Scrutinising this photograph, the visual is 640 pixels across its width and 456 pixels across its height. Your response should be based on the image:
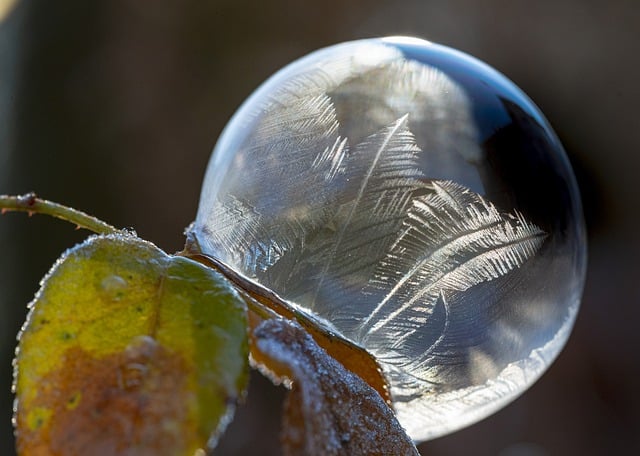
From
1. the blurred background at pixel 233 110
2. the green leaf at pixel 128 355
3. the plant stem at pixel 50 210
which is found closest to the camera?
the green leaf at pixel 128 355

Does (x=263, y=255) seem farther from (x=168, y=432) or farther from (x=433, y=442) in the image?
(x=433, y=442)

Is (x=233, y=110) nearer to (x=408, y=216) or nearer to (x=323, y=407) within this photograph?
(x=408, y=216)

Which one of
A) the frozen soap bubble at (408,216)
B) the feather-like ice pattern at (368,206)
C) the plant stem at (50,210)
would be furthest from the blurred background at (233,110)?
the plant stem at (50,210)

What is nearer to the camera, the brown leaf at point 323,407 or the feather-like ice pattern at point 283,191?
the brown leaf at point 323,407

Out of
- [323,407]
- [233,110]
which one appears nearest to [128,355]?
[323,407]

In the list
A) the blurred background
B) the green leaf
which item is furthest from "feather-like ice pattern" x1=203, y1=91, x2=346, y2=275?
the blurred background

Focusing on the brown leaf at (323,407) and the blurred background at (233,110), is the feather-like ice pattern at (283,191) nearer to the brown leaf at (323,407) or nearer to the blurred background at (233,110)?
the brown leaf at (323,407)
